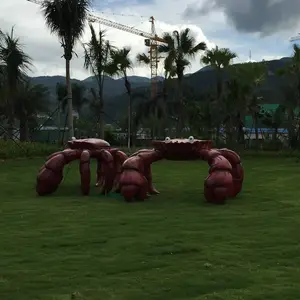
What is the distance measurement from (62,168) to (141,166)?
1819 mm

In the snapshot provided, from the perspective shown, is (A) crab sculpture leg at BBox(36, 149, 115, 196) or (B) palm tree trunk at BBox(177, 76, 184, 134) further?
(B) palm tree trunk at BBox(177, 76, 184, 134)

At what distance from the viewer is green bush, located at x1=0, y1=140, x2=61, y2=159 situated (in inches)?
861

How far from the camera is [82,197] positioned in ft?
38.2

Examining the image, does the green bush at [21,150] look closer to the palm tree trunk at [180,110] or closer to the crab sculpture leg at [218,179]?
the palm tree trunk at [180,110]

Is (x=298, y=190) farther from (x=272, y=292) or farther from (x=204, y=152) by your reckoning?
(x=272, y=292)

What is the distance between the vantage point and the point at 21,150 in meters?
22.7

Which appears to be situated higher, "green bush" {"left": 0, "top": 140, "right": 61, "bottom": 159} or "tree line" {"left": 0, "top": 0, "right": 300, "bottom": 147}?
"tree line" {"left": 0, "top": 0, "right": 300, "bottom": 147}

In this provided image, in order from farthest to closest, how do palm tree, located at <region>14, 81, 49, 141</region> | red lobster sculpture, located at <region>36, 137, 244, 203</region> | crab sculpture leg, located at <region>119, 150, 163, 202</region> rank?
1. palm tree, located at <region>14, 81, 49, 141</region>
2. crab sculpture leg, located at <region>119, 150, 163, 202</region>
3. red lobster sculpture, located at <region>36, 137, 244, 203</region>

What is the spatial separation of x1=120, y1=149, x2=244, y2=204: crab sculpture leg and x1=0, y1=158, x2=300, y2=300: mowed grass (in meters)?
0.28

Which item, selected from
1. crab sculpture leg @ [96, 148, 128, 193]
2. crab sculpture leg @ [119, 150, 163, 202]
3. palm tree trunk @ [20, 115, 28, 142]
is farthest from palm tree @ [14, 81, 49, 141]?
crab sculpture leg @ [119, 150, 163, 202]

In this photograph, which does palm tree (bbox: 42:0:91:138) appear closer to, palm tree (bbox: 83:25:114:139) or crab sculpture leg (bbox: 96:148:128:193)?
palm tree (bbox: 83:25:114:139)

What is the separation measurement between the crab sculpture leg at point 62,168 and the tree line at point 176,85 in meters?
12.1

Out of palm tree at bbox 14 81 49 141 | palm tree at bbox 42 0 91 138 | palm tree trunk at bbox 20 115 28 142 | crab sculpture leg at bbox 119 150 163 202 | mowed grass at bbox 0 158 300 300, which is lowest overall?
mowed grass at bbox 0 158 300 300

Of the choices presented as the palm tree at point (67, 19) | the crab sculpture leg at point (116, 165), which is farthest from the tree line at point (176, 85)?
the crab sculpture leg at point (116, 165)
